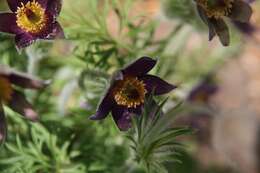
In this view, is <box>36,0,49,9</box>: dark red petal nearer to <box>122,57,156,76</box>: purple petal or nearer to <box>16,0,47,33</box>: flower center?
<box>16,0,47,33</box>: flower center

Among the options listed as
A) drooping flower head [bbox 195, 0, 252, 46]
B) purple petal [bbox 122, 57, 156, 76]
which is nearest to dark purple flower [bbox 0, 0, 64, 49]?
purple petal [bbox 122, 57, 156, 76]

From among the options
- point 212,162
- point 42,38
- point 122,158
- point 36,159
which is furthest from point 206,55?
point 42,38

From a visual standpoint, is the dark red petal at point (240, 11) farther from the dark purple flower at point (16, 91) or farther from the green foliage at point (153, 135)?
the dark purple flower at point (16, 91)

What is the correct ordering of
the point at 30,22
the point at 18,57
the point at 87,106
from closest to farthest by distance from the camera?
the point at 30,22
the point at 87,106
the point at 18,57

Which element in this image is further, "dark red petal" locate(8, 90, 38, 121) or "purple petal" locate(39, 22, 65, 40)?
"dark red petal" locate(8, 90, 38, 121)

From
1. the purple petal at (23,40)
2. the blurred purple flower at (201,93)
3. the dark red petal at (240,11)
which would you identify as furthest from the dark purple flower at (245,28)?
the purple petal at (23,40)

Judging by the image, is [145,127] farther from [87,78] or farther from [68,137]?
[68,137]
